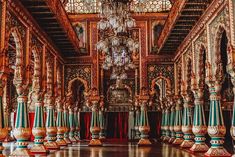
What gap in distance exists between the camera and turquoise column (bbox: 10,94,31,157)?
479 inches

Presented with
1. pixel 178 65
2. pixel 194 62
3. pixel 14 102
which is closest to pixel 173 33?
pixel 194 62

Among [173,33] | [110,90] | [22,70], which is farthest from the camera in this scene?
[110,90]

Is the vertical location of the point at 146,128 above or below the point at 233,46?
below

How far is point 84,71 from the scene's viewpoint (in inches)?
844

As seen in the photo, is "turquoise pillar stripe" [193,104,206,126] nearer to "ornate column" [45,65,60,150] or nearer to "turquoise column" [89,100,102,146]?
"ornate column" [45,65,60,150]

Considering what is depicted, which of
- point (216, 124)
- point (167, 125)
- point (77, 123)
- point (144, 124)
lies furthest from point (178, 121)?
point (77, 123)

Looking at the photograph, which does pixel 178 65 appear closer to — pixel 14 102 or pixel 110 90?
pixel 110 90

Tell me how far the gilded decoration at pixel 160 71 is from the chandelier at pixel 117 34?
1491mm

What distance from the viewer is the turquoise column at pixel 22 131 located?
12164 mm

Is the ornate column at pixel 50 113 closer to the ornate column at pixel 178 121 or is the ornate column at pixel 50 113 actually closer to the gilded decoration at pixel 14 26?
the gilded decoration at pixel 14 26

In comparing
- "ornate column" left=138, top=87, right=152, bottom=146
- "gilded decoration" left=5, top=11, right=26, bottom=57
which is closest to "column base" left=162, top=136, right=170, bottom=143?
A: "ornate column" left=138, top=87, right=152, bottom=146

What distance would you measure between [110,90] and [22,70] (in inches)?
565

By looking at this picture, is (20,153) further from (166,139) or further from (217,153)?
(166,139)

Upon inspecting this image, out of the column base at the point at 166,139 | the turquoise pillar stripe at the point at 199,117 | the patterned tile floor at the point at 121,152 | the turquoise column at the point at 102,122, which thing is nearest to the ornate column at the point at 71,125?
the turquoise column at the point at 102,122
